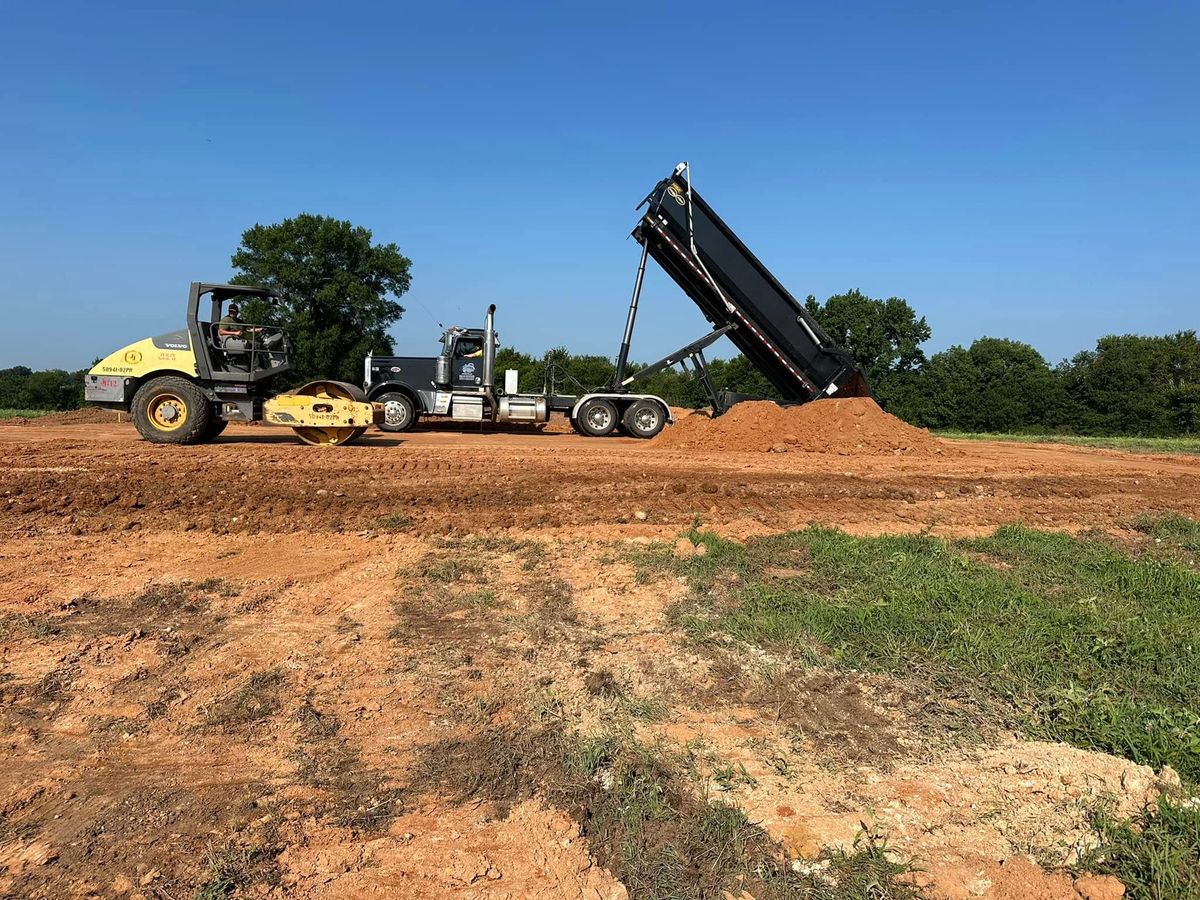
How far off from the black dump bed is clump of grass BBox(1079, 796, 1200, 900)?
13937 millimetres

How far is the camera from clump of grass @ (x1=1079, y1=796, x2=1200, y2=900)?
2.28 m

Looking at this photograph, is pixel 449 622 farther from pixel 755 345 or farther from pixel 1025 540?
pixel 755 345

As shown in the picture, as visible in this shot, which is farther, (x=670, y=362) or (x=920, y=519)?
(x=670, y=362)

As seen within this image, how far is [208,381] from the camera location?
39.7 feet

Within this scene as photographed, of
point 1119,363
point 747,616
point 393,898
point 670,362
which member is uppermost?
point 1119,363

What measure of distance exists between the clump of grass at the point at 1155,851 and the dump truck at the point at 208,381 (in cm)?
1210

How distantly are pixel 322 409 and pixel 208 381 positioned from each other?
1.95 m

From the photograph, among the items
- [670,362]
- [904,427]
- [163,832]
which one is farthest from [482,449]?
[163,832]

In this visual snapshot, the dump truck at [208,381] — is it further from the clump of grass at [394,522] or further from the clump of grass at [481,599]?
the clump of grass at [481,599]

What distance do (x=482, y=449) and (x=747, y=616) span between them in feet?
30.0

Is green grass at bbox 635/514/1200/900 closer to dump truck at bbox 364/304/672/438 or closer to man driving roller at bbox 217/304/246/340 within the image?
man driving roller at bbox 217/304/246/340

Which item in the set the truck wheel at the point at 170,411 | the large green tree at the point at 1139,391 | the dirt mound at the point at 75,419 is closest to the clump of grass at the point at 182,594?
the truck wheel at the point at 170,411

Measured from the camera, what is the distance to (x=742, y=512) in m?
8.20

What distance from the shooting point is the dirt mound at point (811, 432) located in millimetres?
14508
